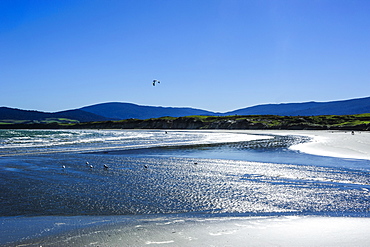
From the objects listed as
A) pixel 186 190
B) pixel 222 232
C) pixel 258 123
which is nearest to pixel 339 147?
pixel 186 190

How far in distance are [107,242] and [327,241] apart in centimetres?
508

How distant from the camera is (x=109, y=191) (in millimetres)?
12789

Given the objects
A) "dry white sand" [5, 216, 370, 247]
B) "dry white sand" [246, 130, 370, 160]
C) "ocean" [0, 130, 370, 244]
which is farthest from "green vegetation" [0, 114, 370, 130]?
"dry white sand" [5, 216, 370, 247]

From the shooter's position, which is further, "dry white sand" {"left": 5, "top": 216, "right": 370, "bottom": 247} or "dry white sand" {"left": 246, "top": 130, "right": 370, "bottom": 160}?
"dry white sand" {"left": 246, "top": 130, "right": 370, "bottom": 160}

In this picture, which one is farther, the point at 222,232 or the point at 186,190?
the point at 186,190

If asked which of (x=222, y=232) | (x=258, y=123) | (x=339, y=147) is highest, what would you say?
(x=258, y=123)

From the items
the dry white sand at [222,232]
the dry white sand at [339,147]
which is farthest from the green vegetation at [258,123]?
the dry white sand at [222,232]

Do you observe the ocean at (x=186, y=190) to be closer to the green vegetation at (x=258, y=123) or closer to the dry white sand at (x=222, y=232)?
the dry white sand at (x=222, y=232)

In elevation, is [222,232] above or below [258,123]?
below

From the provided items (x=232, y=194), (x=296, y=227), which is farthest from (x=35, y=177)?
(x=296, y=227)

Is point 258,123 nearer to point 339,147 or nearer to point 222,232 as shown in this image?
point 339,147

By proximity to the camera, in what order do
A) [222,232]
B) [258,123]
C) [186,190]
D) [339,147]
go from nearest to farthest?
1. [222,232]
2. [186,190]
3. [339,147]
4. [258,123]

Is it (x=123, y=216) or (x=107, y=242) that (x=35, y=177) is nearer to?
(x=123, y=216)

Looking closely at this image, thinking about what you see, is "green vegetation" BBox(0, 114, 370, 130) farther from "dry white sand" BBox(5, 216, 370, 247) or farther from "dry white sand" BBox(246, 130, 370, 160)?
"dry white sand" BBox(5, 216, 370, 247)
